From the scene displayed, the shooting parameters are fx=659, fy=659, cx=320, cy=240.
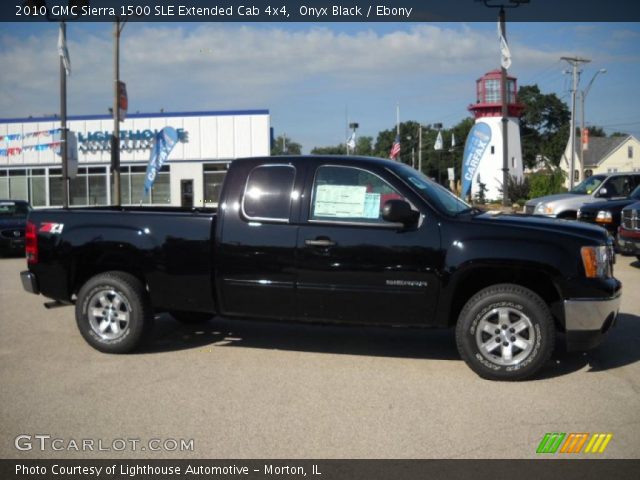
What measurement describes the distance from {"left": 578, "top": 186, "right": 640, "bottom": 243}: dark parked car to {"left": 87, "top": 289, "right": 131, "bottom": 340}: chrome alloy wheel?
36.6 feet

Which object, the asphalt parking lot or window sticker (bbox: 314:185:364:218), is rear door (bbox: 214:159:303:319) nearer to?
window sticker (bbox: 314:185:364:218)

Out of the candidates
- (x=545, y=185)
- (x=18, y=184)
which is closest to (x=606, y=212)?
(x=545, y=185)

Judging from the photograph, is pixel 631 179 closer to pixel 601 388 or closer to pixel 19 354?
pixel 601 388

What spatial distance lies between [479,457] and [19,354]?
4697 mm

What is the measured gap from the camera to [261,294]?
595 cm

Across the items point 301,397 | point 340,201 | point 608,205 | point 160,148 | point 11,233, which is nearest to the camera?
point 301,397

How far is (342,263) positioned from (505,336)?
149 centimetres

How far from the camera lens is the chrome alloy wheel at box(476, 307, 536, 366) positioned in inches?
213

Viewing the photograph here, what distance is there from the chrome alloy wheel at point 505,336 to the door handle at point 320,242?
142cm

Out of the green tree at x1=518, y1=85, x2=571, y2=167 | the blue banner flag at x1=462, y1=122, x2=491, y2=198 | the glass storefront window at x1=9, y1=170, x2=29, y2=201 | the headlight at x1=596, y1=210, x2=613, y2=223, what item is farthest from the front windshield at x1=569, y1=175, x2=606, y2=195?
the green tree at x1=518, y1=85, x2=571, y2=167

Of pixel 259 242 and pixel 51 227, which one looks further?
pixel 51 227

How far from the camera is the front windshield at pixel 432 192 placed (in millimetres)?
5801

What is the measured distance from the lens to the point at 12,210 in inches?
710

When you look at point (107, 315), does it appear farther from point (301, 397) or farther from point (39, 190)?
point (39, 190)
